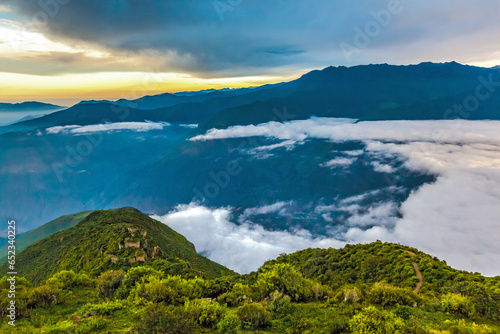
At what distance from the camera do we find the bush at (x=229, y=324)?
1434 centimetres

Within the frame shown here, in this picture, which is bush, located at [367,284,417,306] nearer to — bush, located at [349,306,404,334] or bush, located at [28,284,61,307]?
bush, located at [349,306,404,334]

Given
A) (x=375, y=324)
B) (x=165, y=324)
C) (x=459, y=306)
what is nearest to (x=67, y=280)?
(x=165, y=324)

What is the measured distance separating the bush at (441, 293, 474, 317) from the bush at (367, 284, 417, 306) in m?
2.07

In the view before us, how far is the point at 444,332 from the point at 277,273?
11.9 metres

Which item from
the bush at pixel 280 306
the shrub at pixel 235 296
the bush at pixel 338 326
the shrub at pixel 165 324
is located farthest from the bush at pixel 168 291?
the bush at pixel 338 326

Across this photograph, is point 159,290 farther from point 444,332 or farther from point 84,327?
point 444,332

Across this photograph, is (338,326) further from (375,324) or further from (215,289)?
(215,289)

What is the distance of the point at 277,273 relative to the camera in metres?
23.0

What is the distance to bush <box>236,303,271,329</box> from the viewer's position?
1598cm

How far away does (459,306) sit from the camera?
17.8 m

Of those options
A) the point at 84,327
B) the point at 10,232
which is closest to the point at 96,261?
the point at 10,232

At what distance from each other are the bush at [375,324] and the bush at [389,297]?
5347 mm

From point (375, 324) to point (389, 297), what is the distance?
7.08 meters

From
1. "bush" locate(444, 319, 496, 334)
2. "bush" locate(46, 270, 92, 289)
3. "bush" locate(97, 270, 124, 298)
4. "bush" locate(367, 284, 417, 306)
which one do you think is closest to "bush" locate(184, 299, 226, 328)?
"bush" locate(97, 270, 124, 298)
